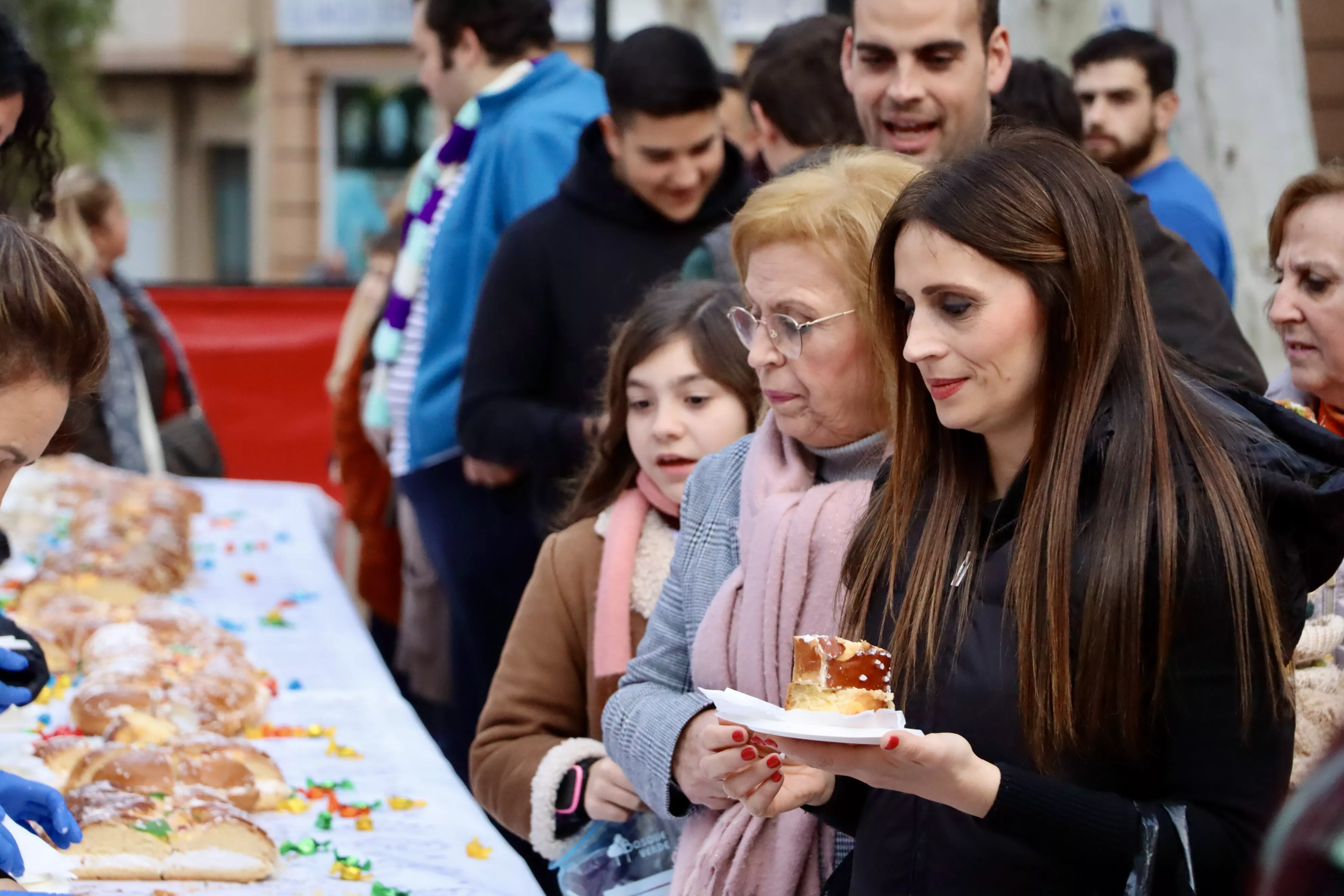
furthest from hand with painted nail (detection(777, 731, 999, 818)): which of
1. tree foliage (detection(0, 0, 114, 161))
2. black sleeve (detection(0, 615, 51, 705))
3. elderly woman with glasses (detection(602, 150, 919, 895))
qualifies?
tree foliage (detection(0, 0, 114, 161))

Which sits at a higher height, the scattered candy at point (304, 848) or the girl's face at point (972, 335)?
the girl's face at point (972, 335)

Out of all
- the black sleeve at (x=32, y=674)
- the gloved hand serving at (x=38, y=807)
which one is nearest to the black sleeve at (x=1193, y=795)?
the gloved hand serving at (x=38, y=807)

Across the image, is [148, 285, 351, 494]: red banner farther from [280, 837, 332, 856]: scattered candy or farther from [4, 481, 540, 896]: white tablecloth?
[280, 837, 332, 856]: scattered candy

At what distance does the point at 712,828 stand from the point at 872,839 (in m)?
0.39

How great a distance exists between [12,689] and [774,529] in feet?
3.91

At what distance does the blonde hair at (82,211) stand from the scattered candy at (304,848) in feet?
12.6

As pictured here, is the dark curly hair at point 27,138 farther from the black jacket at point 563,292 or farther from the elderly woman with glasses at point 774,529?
the elderly woman with glasses at point 774,529

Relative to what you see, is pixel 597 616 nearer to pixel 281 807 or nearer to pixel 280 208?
pixel 281 807

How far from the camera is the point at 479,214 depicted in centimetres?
445

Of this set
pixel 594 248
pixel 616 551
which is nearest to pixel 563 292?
pixel 594 248

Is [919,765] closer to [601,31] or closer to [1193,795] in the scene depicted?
[1193,795]

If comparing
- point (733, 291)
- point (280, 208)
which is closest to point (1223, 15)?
point (733, 291)

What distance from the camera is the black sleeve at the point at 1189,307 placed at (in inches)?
102

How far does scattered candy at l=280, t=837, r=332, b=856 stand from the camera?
2465 mm
